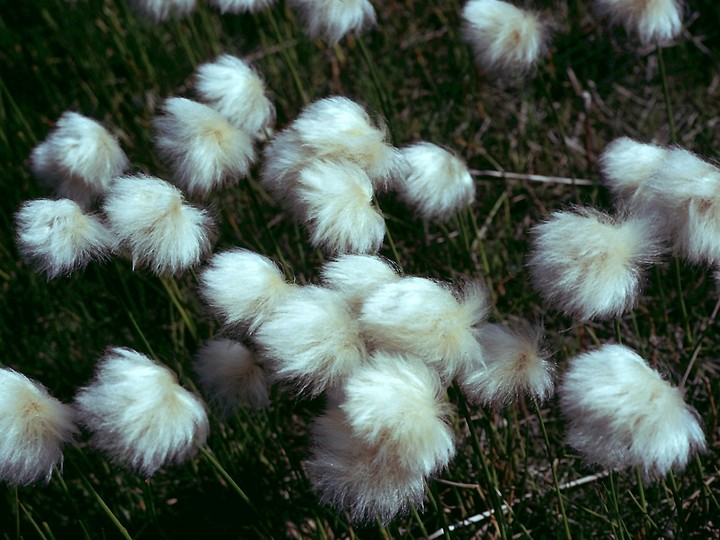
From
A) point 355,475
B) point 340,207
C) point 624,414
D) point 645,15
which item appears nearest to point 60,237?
point 340,207

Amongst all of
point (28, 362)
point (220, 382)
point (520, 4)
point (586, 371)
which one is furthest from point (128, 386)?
point (520, 4)

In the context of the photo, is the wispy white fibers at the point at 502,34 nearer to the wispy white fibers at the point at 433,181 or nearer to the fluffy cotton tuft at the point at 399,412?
the wispy white fibers at the point at 433,181

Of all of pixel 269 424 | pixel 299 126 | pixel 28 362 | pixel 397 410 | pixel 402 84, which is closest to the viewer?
pixel 397 410

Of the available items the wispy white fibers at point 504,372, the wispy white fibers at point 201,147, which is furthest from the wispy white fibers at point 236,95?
the wispy white fibers at point 504,372

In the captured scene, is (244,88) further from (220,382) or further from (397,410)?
(397,410)

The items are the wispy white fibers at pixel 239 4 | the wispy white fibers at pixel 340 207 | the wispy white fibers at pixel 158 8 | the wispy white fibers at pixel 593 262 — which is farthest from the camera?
the wispy white fibers at pixel 158 8

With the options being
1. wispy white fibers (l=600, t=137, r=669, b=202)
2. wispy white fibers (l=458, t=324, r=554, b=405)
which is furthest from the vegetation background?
wispy white fibers (l=600, t=137, r=669, b=202)

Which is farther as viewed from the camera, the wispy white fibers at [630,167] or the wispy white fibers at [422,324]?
the wispy white fibers at [630,167]
